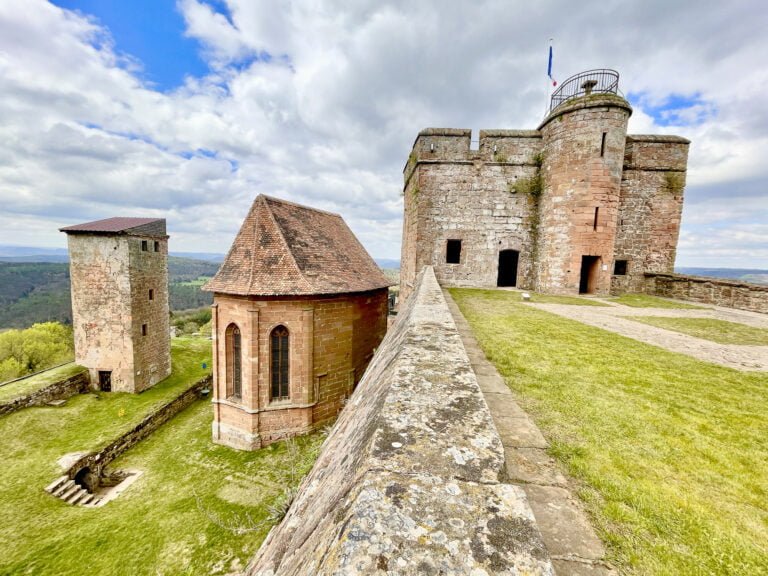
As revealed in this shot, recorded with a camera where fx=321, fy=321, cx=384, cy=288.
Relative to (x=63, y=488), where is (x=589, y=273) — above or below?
above

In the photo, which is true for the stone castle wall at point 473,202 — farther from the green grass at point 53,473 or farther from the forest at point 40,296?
the forest at point 40,296

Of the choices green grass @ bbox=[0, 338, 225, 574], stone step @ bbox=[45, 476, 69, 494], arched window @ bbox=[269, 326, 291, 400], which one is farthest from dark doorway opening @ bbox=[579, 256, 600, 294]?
stone step @ bbox=[45, 476, 69, 494]

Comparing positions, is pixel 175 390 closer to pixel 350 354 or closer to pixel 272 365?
pixel 272 365

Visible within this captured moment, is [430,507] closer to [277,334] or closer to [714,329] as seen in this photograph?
[714,329]

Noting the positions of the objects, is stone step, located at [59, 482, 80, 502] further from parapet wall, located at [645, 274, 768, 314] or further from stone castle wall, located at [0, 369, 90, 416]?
parapet wall, located at [645, 274, 768, 314]

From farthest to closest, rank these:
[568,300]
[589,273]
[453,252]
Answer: [453,252] < [589,273] < [568,300]

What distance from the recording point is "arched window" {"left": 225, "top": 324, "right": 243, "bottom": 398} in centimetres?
1268

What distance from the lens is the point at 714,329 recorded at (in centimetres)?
727

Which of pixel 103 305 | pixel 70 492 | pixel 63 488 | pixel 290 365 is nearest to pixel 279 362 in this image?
pixel 290 365

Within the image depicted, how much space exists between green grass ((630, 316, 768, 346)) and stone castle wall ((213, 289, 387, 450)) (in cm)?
992

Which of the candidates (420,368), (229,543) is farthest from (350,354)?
(420,368)

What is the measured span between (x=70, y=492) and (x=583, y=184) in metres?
22.0

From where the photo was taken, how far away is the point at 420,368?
2.48 m

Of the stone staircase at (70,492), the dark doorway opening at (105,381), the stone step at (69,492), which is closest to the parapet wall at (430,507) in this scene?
the stone staircase at (70,492)
